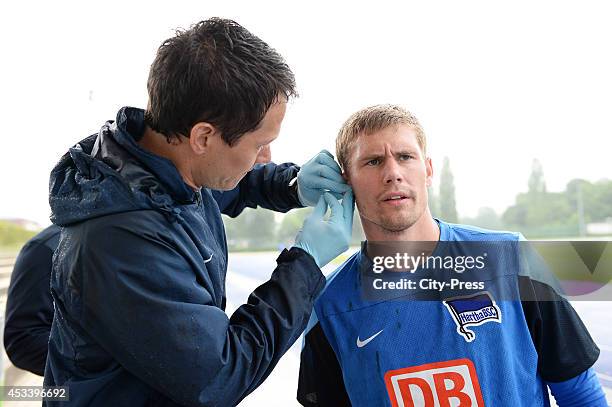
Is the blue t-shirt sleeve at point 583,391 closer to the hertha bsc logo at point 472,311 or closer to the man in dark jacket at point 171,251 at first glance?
the hertha bsc logo at point 472,311

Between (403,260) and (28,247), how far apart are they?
113 cm

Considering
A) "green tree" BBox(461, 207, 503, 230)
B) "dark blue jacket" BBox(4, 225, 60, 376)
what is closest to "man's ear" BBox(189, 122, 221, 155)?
"dark blue jacket" BBox(4, 225, 60, 376)

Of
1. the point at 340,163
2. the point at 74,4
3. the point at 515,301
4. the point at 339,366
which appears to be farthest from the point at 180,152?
the point at 74,4

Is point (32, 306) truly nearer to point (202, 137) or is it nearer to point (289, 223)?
point (202, 137)

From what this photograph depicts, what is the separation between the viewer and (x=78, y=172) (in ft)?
3.41

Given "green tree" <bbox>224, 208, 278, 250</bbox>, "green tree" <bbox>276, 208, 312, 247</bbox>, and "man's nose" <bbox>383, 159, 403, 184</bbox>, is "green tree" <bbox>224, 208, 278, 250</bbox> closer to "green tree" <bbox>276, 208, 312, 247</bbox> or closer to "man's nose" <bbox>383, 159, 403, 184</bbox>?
"green tree" <bbox>276, 208, 312, 247</bbox>

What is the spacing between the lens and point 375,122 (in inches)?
60.2

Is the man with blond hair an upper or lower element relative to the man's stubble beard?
lower

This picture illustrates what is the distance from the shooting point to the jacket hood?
98 cm

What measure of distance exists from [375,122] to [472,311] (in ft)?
1.87

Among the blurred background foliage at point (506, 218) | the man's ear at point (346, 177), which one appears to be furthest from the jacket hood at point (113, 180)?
the blurred background foliage at point (506, 218)

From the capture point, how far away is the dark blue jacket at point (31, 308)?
1.61 meters

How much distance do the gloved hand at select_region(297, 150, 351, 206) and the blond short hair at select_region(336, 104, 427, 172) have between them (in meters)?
0.08

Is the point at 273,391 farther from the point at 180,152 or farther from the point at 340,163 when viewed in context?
the point at 180,152
